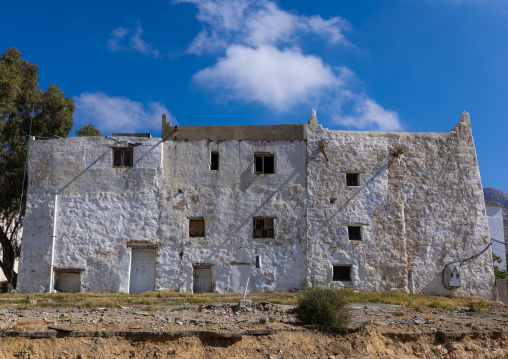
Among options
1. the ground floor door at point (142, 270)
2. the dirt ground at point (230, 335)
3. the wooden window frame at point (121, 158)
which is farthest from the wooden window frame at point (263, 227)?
the dirt ground at point (230, 335)

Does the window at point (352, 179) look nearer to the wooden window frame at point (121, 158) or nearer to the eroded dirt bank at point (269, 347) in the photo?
the wooden window frame at point (121, 158)

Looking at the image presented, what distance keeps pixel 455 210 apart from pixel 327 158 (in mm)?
6090

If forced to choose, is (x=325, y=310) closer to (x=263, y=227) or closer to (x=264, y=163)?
(x=263, y=227)

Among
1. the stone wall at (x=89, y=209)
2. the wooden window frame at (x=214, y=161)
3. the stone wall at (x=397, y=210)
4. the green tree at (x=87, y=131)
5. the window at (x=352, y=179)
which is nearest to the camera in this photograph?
the stone wall at (x=89, y=209)

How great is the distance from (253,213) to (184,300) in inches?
213

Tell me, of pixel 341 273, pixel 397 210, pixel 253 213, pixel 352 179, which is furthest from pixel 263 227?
pixel 397 210

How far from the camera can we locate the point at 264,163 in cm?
2222

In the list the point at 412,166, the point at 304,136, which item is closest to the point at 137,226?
the point at 304,136

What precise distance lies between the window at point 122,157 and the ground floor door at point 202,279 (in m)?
5.41

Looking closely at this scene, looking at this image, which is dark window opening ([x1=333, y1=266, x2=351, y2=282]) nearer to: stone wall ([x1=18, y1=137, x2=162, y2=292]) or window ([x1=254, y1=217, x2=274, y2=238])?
window ([x1=254, y1=217, x2=274, y2=238])

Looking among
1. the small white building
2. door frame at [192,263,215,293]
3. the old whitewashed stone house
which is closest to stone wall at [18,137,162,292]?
the old whitewashed stone house

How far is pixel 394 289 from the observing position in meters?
21.1

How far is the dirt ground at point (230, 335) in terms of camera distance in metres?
11.0

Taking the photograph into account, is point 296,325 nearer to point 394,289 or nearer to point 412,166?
point 394,289
